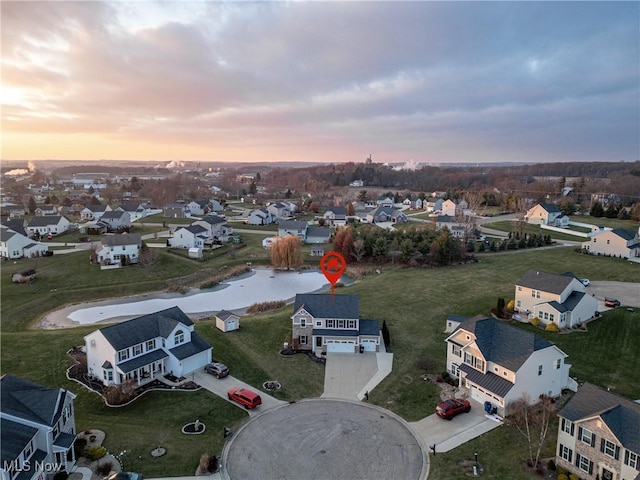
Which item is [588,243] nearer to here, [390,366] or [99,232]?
[390,366]

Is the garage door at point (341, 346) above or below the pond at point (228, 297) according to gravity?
above

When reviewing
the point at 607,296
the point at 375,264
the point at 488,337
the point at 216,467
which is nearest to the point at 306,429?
the point at 216,467

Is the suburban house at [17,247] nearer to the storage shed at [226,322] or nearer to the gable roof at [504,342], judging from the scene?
the storage shed at [226,322]

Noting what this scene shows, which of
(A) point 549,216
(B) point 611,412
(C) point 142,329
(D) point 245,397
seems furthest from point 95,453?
(A) point 549,216

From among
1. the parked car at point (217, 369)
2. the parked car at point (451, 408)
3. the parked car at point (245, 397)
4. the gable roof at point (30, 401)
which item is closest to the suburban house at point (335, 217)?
the parked car at point (217, 369)

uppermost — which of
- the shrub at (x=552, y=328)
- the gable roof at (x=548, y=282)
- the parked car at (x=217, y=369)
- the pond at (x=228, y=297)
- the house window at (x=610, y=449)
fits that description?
the gable roof at (x=548, y=282)
